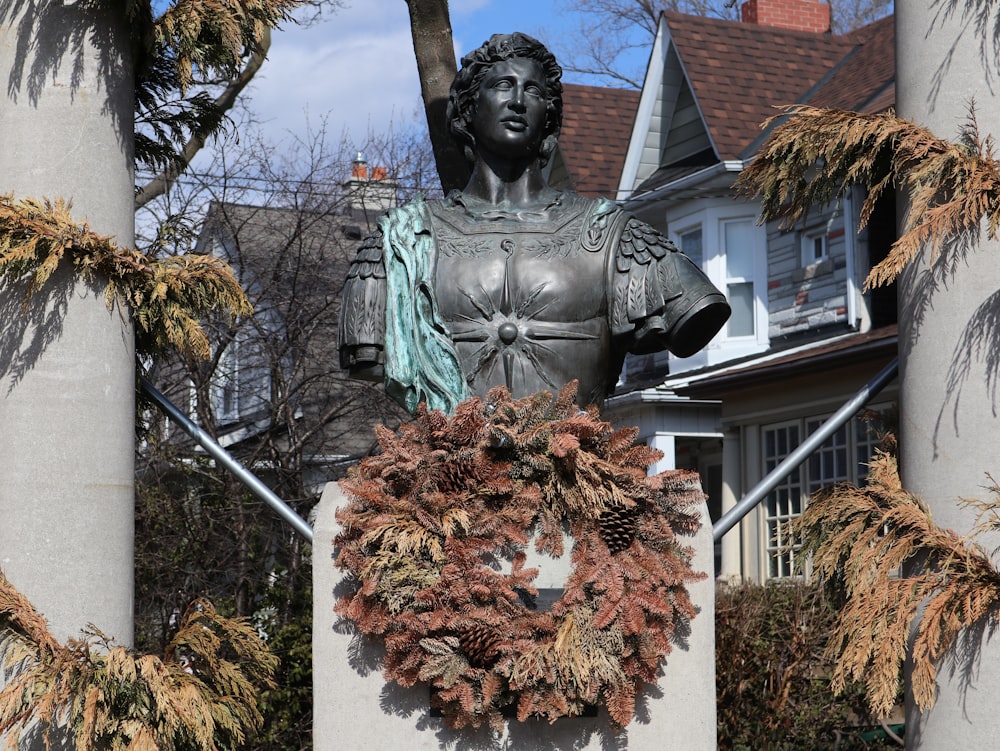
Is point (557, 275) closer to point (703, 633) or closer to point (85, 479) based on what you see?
point (703, 633)

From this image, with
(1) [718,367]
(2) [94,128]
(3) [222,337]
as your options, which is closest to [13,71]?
(2) [94,128]

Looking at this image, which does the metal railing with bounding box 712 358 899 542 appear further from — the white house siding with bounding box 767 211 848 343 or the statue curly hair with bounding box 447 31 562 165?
the white house siding with bounding box 767 211 848 343

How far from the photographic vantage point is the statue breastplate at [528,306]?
4.46 meters

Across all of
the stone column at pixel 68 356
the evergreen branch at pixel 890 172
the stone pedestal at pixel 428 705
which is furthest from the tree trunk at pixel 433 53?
the stone pedestal at pixel 428 705

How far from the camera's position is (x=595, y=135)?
20.4 meters

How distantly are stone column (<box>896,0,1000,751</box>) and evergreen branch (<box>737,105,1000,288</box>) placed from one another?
4.3 inches

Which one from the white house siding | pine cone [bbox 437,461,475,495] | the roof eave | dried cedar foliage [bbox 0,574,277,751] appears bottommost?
dried cedar foliage [bbox 0,574,277,751]

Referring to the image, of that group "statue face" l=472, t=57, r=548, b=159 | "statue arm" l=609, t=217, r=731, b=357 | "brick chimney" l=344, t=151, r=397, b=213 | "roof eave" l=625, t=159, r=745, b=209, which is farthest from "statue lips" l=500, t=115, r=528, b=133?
"roof eave" l=625, t=159, r=745, b=209

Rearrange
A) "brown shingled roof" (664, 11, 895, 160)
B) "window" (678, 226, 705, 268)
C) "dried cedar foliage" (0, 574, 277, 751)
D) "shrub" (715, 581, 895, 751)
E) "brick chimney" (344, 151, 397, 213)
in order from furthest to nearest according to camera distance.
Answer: "window" (678, 226, 705, 268)
"brown shingled roof" (664, 11, 895, 160)
"brick chimney" (344, 151, 397, 213)
"shrub" (715, 581, 895, 751)
"dried cedar foliage" (0, 574, 277, 751)

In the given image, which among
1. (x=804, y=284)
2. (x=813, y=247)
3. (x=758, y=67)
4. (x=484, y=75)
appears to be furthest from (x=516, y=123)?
(x=758, y=67)

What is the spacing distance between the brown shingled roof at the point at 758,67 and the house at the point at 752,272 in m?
0.02

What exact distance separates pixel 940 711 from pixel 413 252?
2.13 m

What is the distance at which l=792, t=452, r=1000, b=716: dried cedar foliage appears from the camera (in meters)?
4.39

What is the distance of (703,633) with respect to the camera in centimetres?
420
